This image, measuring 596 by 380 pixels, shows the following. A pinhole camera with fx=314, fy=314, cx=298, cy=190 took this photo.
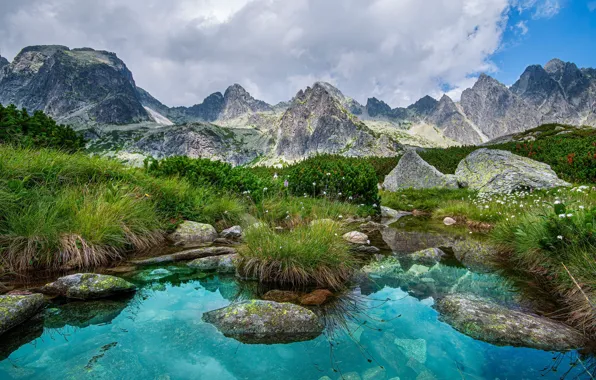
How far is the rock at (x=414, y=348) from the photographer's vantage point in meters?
3.76

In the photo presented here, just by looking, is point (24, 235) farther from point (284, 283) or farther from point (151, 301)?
point (284, 283)

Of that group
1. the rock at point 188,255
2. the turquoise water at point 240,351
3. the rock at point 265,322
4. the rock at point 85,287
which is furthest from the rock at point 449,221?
the rock at point 85,287

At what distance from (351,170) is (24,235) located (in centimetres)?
1329

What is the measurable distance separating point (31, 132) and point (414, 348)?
14.1 m

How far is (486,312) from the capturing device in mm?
4594

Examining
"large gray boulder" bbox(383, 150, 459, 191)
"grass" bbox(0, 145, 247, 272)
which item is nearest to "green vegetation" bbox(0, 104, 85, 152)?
"grass" bbox(0, 145, 247, 272)

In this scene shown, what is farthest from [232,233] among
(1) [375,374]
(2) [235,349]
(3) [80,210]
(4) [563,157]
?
(4) [563,157]

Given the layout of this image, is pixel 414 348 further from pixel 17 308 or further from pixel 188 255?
pixel 188 255

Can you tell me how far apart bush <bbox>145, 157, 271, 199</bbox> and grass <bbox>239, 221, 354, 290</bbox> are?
20.9 ft

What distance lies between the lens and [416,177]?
2628cm

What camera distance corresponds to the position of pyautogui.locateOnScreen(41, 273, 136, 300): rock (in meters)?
4.85

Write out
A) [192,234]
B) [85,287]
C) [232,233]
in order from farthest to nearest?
[232,233] < [192,234] < [85,287]

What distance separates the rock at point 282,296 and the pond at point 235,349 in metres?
0.64

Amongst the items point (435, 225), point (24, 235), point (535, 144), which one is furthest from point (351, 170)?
point (535, 144)
